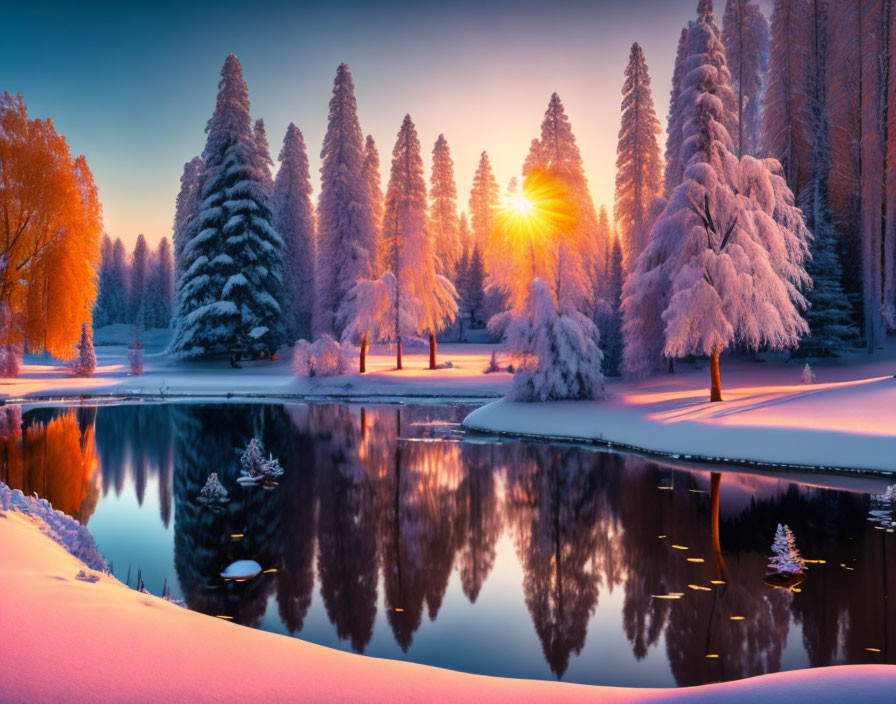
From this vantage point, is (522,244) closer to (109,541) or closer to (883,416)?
(883,416)

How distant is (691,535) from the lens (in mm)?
11062

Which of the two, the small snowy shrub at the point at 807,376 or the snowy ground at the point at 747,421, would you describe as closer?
the snowy ground at the point at 747,421

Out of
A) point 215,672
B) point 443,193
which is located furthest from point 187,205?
point 215,672

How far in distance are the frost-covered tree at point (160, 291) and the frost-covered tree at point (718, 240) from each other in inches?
3284

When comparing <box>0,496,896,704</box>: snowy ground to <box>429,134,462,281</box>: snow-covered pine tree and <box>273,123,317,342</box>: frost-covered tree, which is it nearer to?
<box>273,123,317,342</box>: frost-covered tree

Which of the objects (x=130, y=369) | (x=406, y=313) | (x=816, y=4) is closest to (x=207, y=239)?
(x=130, y=369)

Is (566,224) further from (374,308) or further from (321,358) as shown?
(321,358)

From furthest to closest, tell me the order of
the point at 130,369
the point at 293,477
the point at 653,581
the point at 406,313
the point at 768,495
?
1. the point at 130,369
2. the point at 406,313
3. the point at 293,477
4. the point at 768,495
5. the point at 653,581

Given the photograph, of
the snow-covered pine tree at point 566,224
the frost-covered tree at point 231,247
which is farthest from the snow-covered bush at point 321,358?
the snow-covered pine tree at point 566,224

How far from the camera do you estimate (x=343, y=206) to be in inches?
1652

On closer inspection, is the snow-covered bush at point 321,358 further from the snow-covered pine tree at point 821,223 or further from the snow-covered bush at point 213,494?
the snow-covered pine tree at point 821,223

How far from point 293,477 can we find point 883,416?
1456cm

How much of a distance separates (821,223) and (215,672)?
3115cm

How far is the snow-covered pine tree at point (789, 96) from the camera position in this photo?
31000mm
